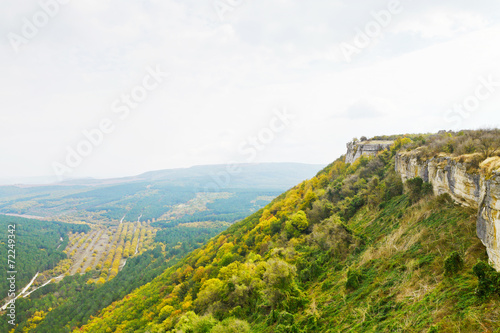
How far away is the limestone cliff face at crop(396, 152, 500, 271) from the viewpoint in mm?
9789

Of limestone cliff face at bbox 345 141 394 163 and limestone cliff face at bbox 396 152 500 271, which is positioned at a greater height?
limestone cliff face at bbox 345 141 394 163

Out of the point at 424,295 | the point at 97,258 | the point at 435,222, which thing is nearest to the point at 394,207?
the point at 435,222

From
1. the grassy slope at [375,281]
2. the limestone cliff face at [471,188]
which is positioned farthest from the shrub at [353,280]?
the limestone cliff face at [471,188]

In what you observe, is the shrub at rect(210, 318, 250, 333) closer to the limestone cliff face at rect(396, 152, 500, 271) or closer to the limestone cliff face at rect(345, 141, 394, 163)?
the limestone cliff face at rect(396, 152, 500, 271)

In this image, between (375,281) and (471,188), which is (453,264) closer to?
(375,281)

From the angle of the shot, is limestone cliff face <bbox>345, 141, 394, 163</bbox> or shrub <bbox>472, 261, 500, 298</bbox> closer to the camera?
shrub <bbox>472, 261, 500, 298</bbox>

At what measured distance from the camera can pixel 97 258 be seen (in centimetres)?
12606

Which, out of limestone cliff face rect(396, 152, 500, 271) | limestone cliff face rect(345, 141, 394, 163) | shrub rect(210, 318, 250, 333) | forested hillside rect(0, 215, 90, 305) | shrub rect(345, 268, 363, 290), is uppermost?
limestone cliff face rect(345, 141, 394, 163)

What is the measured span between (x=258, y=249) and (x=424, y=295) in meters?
32.1

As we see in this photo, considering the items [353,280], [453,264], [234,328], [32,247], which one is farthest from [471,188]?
[32,247]

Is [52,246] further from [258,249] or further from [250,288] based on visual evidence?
[250,288]

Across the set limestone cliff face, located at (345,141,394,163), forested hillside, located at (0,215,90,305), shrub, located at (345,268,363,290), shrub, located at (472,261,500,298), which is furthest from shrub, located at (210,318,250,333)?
forested hillside, located at (0,215,90,305)

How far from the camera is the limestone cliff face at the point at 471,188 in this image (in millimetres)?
9789

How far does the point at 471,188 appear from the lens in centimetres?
1345
